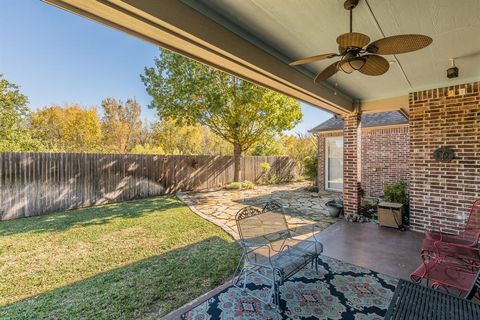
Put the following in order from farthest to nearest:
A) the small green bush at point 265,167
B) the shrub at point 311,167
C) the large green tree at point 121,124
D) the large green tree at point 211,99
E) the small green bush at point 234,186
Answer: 1. the large green tree at point 121,124
2. the small green bush at point 265,167
3. the small green bush at point 234,186
4. the shrub at point 311,167
5. the large green tree at point 211,99

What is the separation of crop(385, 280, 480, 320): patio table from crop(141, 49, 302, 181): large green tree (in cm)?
874

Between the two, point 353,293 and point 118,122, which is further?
point 118,122

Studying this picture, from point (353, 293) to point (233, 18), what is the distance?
3.62 metres

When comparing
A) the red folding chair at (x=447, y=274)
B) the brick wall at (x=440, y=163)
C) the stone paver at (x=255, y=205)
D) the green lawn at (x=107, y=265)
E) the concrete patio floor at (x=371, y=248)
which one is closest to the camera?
the red folding chair at (x=447, y=274)

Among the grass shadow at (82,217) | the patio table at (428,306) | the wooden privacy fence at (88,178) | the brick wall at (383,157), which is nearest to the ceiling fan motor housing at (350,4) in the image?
the patio table at (428,306)

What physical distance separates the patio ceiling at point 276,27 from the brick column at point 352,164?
2.36 meters

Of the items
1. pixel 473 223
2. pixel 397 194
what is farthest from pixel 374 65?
pixel 397 194

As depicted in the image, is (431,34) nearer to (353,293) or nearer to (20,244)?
(353,293)

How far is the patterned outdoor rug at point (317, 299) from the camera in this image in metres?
2.43

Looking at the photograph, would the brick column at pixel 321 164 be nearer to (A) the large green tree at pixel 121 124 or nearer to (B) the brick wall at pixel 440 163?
(B) the brick wall at pixel 440 163

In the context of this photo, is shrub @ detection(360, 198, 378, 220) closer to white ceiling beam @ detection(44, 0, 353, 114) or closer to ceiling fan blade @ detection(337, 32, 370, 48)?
white ceiling beam @ detection(44, 0, 353, 114)

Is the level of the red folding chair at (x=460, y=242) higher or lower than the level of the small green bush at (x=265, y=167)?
lower

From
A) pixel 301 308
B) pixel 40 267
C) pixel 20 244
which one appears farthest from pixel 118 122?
pixel 301 308

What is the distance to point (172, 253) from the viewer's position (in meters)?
4.03
